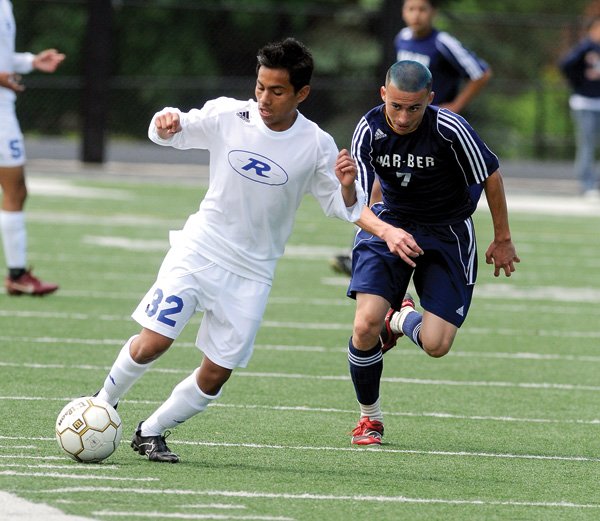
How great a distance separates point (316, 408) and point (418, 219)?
1237 mm

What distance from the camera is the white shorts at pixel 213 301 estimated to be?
6.45 m

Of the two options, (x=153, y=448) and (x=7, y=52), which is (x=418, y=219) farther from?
(x=7, y=52)

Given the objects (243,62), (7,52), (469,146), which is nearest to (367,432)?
(469,146)

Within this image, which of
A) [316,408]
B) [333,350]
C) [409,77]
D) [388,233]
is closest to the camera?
[388,233]

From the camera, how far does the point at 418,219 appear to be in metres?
7.73

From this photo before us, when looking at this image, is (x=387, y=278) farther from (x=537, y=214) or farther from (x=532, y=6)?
(x=532, y=6)

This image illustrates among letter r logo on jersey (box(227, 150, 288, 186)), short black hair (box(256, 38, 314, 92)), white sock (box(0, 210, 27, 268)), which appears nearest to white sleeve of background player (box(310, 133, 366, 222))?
letter r logo on jersey (box(227, 150, 288, 186))

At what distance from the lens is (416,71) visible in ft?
23.4

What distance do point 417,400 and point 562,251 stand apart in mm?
8547

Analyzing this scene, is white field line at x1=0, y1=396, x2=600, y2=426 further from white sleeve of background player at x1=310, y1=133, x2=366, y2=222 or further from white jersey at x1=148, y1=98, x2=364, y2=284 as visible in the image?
white sleeve of background player at x1=310, y1=133, x2=366, y2=222

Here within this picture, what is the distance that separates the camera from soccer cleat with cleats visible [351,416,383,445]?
Result: 7281 millimetres

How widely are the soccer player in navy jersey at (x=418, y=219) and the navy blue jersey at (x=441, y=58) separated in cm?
502

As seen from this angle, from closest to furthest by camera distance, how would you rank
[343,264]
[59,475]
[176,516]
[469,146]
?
[176,516], [59,475], [469,146], [343,264]

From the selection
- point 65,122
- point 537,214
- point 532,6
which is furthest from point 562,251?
point 532,6
